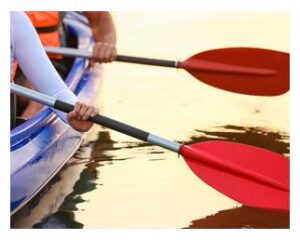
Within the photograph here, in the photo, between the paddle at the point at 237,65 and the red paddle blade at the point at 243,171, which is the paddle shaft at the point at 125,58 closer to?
the paddle at the point at 237,65

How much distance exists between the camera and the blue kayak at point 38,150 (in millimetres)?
1739

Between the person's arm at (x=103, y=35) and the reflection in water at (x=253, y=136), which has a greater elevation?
the person's arm at (x=103, y=35)

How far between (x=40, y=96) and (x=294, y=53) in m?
0.65

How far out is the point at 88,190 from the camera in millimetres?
2125

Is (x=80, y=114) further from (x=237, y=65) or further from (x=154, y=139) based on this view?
(x=237, y=65)

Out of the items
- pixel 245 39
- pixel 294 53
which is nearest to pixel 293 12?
pixel 294 53

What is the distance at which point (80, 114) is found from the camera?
177cm

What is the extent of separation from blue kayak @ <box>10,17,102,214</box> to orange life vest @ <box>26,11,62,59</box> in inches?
8.1

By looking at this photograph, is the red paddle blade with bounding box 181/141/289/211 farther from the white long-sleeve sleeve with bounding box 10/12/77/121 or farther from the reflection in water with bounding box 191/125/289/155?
the reflection in water with bounding box 191/125/289/155

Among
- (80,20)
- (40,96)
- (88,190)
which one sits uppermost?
(80,20)

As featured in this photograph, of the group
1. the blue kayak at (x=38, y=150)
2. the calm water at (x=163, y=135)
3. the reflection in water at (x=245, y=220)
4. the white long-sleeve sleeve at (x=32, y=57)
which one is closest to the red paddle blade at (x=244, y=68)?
the calm water at (x=163, y=135)

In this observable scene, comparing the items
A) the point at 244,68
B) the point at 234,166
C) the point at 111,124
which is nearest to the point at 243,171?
the point at 234,166

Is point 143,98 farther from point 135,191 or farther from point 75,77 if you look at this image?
point 135,191

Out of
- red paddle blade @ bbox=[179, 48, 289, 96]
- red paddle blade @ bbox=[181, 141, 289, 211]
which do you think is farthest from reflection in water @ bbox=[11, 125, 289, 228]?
red paddle blade @ bbox=[179, 48, 289, 96]
